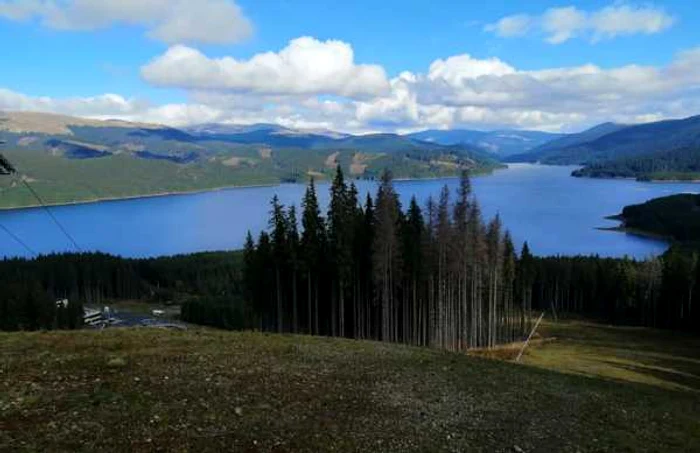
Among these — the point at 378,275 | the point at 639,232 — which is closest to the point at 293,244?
the point at 378,275

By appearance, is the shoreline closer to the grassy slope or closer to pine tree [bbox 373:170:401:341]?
pine tree [bbox 373:170:401:341]

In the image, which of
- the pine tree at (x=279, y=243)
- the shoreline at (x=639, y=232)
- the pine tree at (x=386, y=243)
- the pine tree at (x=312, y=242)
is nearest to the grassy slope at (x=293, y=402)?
the pine tree at (x=386, y=243)

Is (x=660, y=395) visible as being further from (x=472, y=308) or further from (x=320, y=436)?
(x=472, y=308)

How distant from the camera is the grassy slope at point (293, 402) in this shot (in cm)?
1312

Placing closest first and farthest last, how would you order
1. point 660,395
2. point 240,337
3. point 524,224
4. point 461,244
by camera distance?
point 660,395 → point 240,337 → point 461,244 → point 524,224

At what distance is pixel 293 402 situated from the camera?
15812 millimetres

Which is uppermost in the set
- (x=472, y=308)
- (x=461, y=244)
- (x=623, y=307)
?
(x=461, y=244)

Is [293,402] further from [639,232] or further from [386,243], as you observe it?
[639,232]

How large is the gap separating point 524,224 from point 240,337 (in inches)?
7211

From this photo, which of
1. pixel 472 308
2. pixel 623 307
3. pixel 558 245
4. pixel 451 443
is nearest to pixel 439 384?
pixel 451 443

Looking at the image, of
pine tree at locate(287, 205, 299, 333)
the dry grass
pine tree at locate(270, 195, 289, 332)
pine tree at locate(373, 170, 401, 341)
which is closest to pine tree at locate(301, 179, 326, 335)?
pine tree at locate(287, 205, 299, 333)

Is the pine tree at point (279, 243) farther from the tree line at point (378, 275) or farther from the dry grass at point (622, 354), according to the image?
the dry grass at point (622, 354)

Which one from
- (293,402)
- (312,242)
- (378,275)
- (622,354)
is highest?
(312,242)

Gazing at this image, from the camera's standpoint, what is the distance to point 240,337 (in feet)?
83.7
